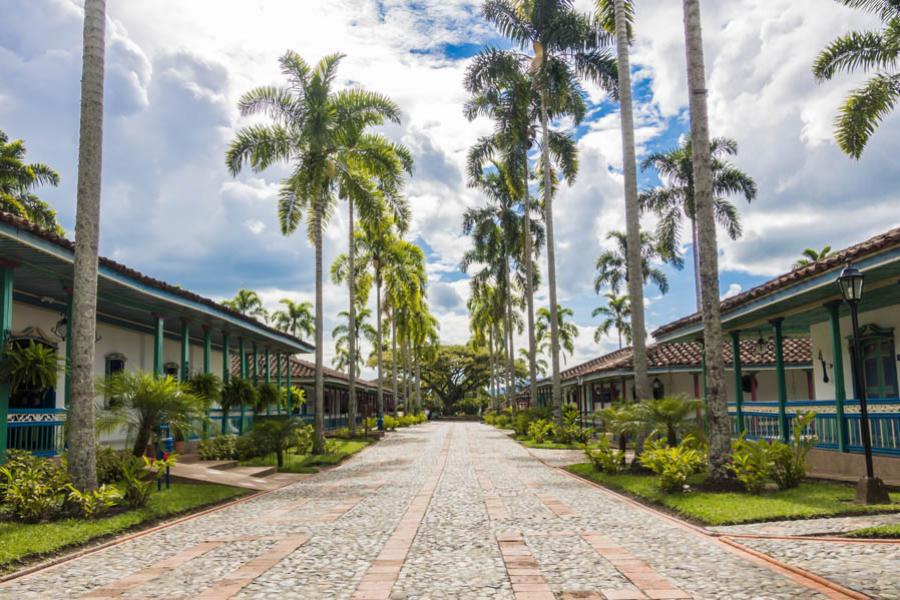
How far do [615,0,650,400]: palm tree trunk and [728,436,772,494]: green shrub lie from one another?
454cm

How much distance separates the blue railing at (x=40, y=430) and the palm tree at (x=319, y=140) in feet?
31.2

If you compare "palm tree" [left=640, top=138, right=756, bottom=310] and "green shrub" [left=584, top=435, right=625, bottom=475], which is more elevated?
"palm tree" [left=640, top=138, right=756, bottom=310]

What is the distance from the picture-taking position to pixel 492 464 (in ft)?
61.9

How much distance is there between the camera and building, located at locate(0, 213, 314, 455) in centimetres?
1123

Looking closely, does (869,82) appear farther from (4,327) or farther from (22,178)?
(22,178)

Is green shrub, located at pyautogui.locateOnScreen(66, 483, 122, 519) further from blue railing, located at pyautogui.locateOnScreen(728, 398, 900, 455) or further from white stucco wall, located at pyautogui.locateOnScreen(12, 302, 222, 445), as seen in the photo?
blue railing, located at pyautogui.locateOnScreen(728, 398, 900, 455)

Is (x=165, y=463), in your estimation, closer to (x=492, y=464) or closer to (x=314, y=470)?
(x=314, y=470)

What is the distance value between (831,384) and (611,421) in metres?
6.91

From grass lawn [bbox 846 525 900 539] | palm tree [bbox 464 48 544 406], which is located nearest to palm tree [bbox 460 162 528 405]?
palm tree [bbox 464 48 544 406]

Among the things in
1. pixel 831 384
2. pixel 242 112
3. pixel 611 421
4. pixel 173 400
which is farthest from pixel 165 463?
pixel 831 384

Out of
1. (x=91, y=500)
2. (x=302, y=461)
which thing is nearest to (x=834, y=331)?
(x=91, y=500)

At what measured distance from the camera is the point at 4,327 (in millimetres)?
11133

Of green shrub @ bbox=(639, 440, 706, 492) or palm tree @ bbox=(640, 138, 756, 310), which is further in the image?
palm tree @ bbox=(640, 138, 756, 310)

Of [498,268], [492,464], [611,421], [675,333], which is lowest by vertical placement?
[492,464]
